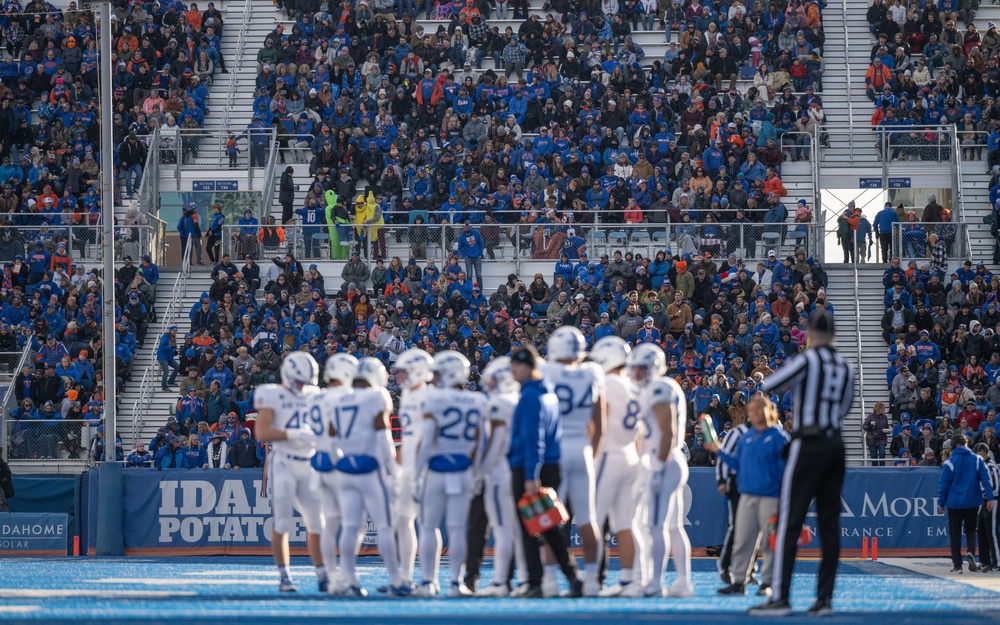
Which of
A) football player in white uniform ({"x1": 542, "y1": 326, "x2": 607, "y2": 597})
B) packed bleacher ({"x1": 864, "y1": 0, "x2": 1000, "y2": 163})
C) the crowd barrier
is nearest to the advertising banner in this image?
the crowd barrier

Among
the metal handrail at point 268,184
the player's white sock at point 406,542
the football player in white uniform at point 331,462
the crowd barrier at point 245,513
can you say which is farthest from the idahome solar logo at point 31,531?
the player's white sock at point 406,542

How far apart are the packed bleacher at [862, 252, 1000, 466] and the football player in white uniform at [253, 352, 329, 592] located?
Answer: 12993 millimetres

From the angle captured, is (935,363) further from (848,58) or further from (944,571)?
(848,58)

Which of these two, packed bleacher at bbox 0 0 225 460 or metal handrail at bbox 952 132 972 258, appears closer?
packed bleacher at bbox 0 0 225 460

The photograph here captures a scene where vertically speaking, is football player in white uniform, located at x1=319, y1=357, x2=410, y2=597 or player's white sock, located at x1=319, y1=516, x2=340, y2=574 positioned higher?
football player in white uniform, located at x1=319, y1=357, x2=410, y2=597

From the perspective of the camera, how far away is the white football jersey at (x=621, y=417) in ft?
42.5

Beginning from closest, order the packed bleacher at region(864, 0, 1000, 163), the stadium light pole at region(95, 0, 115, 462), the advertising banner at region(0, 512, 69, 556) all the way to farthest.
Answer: the stadium light pole at region(95, 0, 115, 462) < the advertising banner at region(0, 512, 69, 556) < the packed bleacher at region(864, 0, 1000, 163)

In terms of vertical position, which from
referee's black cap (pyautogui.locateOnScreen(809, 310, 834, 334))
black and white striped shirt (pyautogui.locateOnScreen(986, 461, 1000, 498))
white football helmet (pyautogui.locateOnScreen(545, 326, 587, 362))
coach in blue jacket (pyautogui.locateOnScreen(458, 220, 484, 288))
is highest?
coach in blue jacket (pyautogui.locateOnScreen(458, 220, 484, 288))

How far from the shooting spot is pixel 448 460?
494 inches

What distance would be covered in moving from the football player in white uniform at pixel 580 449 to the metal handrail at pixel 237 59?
24606 millimetres

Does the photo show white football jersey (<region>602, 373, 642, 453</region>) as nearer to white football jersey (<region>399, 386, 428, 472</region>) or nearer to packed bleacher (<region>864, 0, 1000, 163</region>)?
white football jersey (<region>399, 386, 428, 472</region>)

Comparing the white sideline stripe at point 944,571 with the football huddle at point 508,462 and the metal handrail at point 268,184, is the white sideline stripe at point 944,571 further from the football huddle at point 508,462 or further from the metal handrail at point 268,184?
the metal handrail at point 268,184

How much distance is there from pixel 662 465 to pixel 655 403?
526mm

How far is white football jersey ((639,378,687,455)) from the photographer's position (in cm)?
1281
